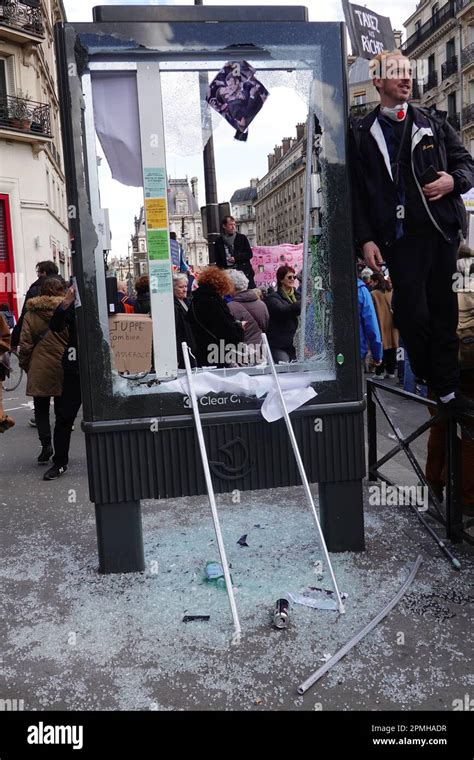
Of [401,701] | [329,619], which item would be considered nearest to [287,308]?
[329,619]

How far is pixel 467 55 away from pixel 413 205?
43.0m

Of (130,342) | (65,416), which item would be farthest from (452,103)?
(130,342)

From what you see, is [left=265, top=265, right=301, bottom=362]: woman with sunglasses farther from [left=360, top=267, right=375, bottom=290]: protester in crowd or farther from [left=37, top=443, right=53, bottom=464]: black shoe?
[left=360, top=267, right=375, bottom=290]: protester in crowd

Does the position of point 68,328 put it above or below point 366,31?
below

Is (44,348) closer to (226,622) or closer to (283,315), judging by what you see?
(283,315)

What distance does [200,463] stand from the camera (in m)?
4.04

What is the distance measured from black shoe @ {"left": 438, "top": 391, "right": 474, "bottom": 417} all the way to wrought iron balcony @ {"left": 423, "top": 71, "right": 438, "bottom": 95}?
45899 mm

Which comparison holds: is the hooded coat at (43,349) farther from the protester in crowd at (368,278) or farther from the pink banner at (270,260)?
the protester in crowd at (368,278)

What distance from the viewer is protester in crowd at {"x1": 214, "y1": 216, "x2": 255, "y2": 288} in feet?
24.8

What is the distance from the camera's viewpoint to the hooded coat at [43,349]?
703 cm

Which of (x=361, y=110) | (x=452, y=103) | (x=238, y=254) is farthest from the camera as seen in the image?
(x=452, y=103)

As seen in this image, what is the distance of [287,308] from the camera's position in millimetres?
8219

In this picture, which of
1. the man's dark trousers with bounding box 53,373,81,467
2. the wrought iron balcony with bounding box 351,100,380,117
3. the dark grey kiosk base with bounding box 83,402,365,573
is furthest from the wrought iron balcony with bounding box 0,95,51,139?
the dark grey kiosk base with bounding box 83,402,365,573
